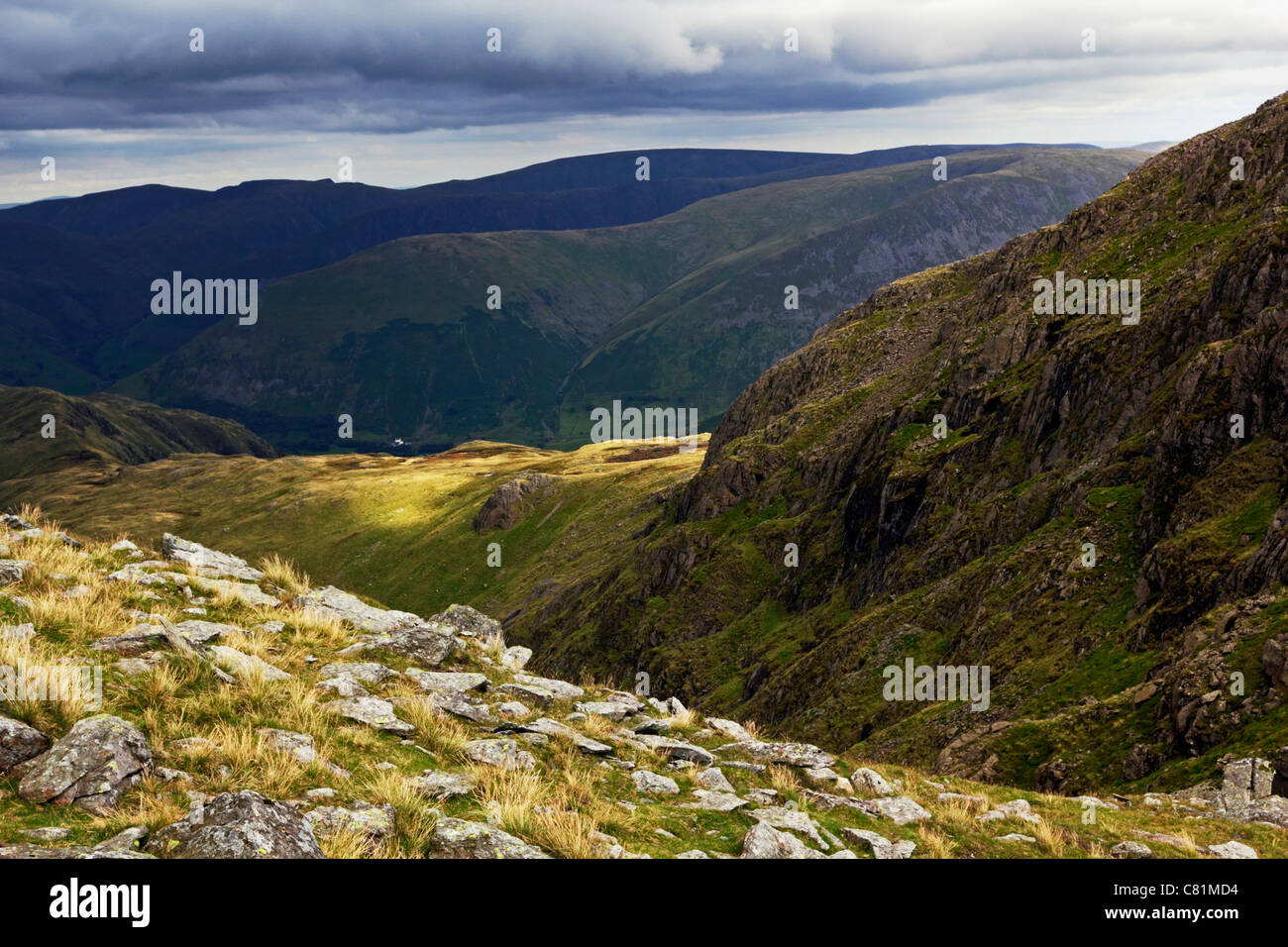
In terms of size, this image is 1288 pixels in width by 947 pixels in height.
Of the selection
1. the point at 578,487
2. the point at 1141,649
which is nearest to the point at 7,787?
the point at 1141,649

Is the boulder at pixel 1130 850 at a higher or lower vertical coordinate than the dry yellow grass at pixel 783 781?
lower

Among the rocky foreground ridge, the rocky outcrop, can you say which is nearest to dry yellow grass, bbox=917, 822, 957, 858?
the rocky foreground ridge

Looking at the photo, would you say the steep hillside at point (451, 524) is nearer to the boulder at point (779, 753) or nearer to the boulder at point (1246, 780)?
the boulder at point (1246, 780)

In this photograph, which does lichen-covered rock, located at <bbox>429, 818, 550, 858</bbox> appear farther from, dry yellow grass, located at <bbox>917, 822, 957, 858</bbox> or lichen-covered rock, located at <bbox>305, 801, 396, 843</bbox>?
dry yellow grass, located at <bbox>917, 822, 957, 858</bbox>

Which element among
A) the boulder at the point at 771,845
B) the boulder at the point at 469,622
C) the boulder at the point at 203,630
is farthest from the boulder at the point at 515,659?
the boulder at the point at 771,845

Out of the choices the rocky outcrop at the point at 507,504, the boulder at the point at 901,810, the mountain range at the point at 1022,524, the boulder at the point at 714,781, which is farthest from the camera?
the rocky outcrop at the point at 507,504
